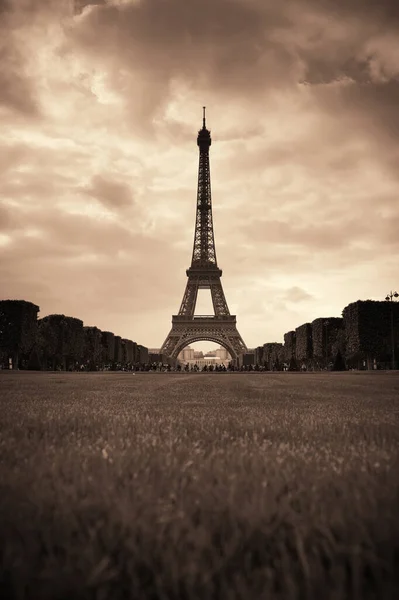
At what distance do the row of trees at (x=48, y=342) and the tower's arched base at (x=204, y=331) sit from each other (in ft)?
29.8

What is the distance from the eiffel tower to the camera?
253 ft

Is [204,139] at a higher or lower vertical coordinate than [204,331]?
higher

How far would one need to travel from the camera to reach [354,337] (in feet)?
161

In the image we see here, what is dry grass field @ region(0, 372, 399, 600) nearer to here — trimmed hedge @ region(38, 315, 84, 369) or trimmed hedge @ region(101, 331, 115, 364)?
trimmed hedge @ region(38, 315, 84, 369)

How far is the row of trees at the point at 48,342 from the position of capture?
4728cm

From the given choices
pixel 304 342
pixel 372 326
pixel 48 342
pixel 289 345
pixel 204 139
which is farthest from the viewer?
pixel 204 139

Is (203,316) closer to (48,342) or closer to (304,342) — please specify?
(304,342)

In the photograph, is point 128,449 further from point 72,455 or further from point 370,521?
point 370,521

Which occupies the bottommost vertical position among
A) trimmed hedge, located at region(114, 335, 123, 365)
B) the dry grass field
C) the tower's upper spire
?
the dry grass field

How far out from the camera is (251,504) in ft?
4.97

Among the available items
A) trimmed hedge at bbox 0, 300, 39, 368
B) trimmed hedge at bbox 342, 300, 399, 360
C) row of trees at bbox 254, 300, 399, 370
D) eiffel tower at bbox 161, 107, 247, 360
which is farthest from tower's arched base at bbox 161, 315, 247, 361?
trimmed hedge at bbox 0, 300, 39, 368

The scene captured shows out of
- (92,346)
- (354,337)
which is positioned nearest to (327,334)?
(354,337)

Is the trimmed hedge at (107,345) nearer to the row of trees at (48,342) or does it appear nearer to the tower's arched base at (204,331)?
the row of trees at (48,342)

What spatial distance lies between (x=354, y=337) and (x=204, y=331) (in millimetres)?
32031
